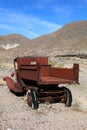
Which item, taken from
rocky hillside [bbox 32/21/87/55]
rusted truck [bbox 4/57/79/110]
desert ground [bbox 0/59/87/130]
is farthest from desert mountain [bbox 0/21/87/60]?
desert ground [bbox 0/59/87/130]

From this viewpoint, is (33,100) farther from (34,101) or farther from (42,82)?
(42,82)

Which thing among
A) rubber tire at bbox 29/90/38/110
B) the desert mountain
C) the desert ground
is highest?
the desert mountain

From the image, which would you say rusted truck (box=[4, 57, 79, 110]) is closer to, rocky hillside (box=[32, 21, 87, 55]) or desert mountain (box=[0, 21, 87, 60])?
desert mountain (box=[0, 21, 87, 60])

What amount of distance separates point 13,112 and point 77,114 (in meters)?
2.53

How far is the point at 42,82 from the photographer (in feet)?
40.7

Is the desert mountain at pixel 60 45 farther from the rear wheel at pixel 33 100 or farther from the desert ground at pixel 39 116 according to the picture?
the rear wheel at pixel 33 100

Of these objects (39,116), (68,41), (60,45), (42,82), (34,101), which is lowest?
(39,116)

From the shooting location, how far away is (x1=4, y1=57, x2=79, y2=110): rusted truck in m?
12.6

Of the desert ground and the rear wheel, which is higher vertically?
the rear wheel

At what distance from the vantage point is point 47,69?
15.3 metres

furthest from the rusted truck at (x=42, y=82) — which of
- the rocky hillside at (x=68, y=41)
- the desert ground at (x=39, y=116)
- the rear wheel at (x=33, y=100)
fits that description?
the rocky hillside at (x=68, y=41)

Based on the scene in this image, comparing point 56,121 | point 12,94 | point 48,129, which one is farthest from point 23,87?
point 48,129

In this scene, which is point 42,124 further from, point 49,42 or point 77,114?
point 49,42

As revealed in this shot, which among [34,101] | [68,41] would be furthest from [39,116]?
[68,41]
